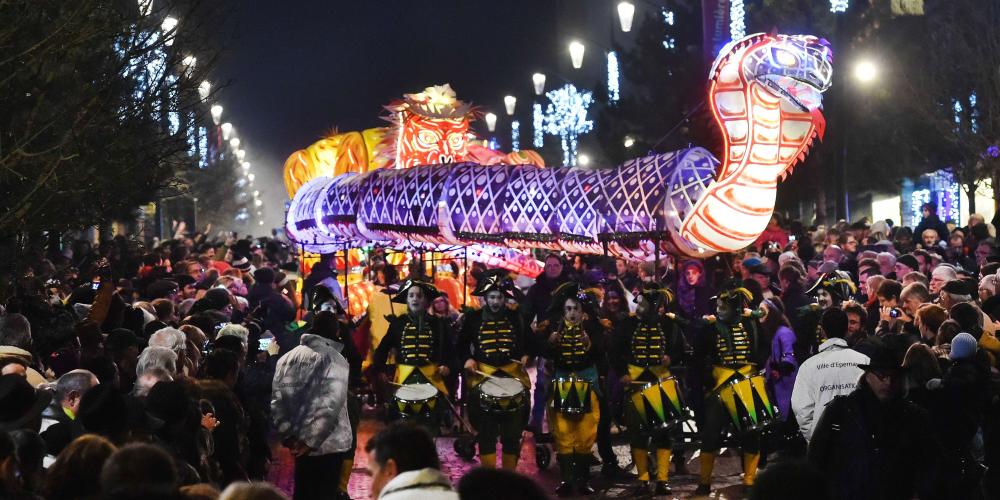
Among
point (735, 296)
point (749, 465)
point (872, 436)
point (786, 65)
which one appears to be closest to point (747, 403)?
point (749, 465)

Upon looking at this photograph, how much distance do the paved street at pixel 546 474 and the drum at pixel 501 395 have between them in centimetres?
64

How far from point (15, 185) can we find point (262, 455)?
485 centimetres

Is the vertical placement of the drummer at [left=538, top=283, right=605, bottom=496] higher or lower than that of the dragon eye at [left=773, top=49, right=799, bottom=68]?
Answer: lower

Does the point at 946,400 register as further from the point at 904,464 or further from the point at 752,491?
the point at 752,491

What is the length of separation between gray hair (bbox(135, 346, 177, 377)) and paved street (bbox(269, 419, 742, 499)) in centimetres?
378

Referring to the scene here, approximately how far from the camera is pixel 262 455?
8.99m

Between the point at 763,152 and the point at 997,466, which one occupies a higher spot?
the point at 763,152

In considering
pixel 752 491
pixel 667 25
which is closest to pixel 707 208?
pixel 752 491

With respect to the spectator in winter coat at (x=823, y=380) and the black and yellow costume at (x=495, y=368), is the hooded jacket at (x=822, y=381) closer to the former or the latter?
the spectator in winter coat at (x=823, y=380)

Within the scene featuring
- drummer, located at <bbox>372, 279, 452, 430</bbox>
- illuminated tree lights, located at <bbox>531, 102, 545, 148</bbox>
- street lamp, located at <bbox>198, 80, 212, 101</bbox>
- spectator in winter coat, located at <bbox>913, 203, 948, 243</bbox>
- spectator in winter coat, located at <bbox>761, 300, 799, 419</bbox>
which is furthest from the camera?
illuminated tree lights, located at <bbox>531, 102, 545, 148</bbox>

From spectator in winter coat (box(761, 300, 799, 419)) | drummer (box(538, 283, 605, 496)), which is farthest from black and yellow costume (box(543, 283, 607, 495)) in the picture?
spectator in winter coat (box(761, 300, 799, 419))

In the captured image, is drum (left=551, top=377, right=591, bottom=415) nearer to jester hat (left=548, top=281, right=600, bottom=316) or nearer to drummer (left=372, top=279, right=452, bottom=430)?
jester hat (left=548, top=281, right=600, bottom=316)

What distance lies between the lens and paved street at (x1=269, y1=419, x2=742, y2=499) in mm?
12594

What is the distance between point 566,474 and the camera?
492 inches
